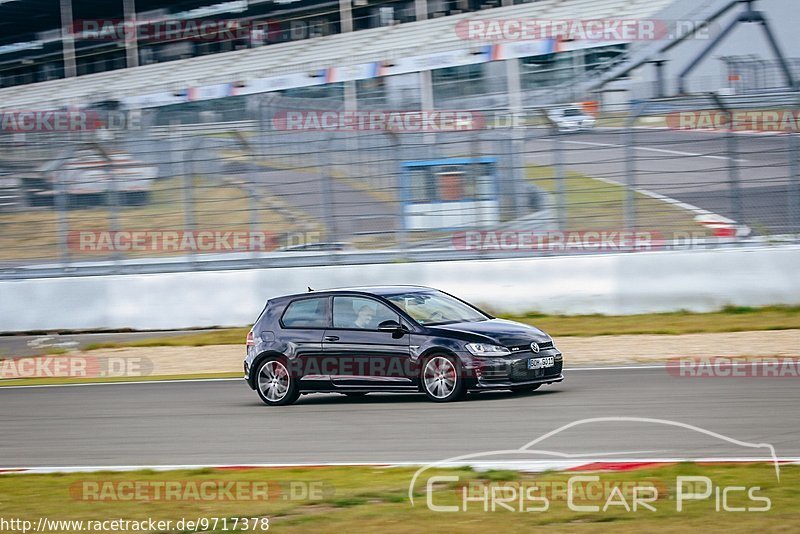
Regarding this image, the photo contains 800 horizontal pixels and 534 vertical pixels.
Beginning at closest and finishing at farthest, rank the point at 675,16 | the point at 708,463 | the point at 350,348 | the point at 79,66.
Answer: the point at 708,463 → the point at 350,348 → the point at 675,16 → the point at 79,66

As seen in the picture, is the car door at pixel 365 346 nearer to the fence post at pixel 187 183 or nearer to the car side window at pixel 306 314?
the car side window at pixel 306 314

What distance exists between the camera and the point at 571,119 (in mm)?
17422

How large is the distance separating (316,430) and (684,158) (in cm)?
931

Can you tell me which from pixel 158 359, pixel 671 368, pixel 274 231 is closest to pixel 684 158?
pixel 671 368

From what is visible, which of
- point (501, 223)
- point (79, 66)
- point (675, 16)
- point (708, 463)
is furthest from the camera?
point (79, 66)

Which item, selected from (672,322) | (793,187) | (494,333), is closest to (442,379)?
(494,333)

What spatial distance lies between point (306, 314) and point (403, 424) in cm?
280

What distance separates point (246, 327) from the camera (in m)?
19.4

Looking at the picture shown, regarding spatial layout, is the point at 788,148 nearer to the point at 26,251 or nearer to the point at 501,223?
the point at 501,223

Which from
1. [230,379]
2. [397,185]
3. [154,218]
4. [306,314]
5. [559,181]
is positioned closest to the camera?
[306,314]

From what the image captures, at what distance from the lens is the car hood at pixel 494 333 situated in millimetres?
11125

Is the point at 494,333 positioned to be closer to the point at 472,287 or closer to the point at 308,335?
the point at 308,335

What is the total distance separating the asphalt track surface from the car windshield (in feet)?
2.73

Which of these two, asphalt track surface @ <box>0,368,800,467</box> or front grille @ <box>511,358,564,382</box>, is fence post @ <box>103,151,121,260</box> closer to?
asphalt track surface @ <box>0,368,800,467</box>
